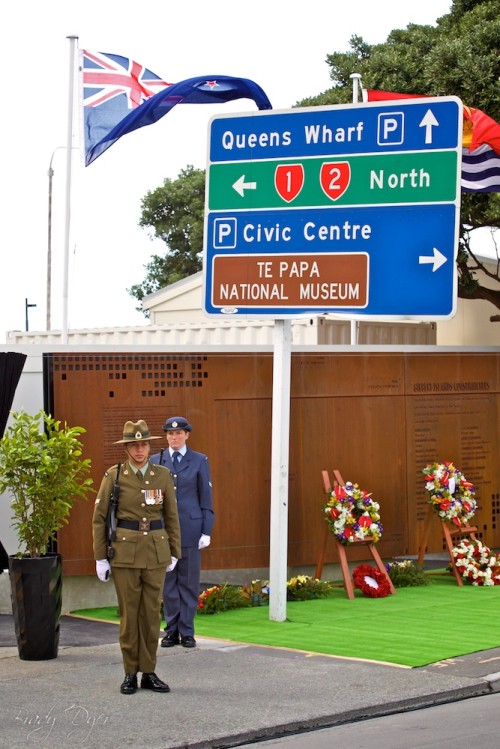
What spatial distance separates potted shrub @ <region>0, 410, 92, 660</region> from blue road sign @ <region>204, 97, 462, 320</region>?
8.92ft

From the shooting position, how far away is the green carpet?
11.2 m

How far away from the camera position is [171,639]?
1136 centimetres

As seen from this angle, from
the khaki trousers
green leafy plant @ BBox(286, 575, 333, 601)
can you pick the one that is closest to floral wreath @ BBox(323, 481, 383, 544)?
green leafy plant @ BBox(286, 575, 333, 601)

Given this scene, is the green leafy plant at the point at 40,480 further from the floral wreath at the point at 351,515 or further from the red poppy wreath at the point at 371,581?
the red poppy wreath at the point at 371,581

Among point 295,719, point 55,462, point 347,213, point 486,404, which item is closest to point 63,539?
point 55,462

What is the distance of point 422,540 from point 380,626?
3527 millimetres

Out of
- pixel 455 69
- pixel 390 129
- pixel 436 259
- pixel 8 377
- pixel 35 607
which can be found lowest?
pixel 35 607

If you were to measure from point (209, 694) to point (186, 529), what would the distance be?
242cm

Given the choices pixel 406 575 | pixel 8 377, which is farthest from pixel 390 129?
pixel 406 575

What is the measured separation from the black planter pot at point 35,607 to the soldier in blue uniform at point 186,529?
1.10 metres

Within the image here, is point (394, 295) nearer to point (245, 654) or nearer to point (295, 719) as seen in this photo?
point (245, 654)

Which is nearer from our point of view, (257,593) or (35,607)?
(35,607)

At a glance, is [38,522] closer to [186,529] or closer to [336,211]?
[186,529]

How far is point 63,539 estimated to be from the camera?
13398 mm
